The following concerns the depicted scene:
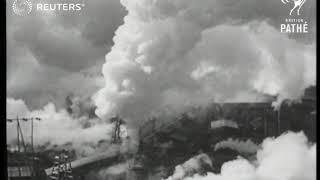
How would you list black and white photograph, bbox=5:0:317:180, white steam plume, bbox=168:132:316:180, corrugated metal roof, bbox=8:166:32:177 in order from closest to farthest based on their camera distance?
white steam plume, bbox=168:132:316:180 → black and white photograph, bbox=5:0:317:180 → corrugated metal roof, bbox=8:166:32:177

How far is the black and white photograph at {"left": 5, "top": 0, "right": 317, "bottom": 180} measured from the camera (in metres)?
6.19

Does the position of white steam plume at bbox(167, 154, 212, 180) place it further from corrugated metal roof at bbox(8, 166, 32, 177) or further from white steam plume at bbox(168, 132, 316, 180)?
corrugated metal roof at bbox(8, 166, 32, 177)

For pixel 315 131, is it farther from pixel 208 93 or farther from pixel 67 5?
pixel 67 5

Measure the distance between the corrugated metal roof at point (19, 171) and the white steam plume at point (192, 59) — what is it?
1213mm

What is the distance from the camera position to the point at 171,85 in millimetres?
6203

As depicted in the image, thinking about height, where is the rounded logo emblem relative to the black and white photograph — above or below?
above

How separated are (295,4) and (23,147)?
3.69 meters

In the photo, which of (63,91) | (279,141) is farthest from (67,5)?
(279,141)

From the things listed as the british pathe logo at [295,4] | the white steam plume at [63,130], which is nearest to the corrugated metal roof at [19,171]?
the white steam plume at [63,130]

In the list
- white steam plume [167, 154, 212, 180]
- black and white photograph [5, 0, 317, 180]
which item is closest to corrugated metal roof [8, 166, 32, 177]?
black and white photograph [5, 0, 317, 180]

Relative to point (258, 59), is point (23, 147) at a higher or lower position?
lower

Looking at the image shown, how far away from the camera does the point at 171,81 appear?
6211mm

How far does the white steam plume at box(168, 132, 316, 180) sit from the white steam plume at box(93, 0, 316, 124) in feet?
1.79

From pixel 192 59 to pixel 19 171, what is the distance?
2500mm
